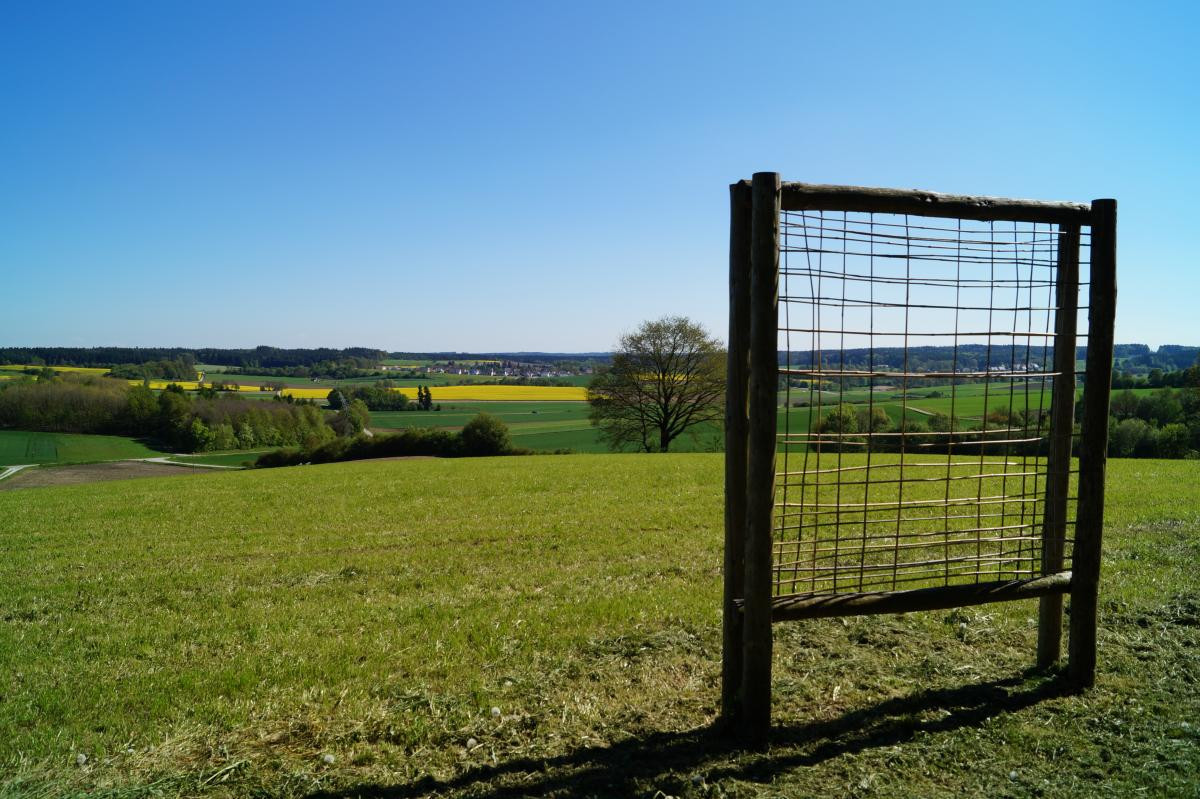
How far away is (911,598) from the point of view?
4852 mm

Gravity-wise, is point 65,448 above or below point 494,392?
below

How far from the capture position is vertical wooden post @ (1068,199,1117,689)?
5195mm

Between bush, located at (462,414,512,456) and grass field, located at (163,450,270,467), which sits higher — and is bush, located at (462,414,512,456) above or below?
above

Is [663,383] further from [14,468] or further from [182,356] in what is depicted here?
[182,356]

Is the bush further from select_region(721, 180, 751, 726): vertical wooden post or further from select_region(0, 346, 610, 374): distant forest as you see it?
select_region(0, 346, 610, 374): distant forest

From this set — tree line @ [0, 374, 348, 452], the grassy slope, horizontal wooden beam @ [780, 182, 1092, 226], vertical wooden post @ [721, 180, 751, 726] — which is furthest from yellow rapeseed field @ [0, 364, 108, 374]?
horizontal wooden beam @ [780, 182, 1092, 226]

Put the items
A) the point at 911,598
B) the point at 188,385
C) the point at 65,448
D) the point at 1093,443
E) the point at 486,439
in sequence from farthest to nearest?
the point at 188,385 → the point at 65,448 → the point at 486,439 → the point at 1093,443 → the point at 911,598

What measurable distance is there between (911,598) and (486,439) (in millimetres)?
37033

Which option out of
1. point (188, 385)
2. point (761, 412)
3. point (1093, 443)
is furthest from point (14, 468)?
point (1093, 443)

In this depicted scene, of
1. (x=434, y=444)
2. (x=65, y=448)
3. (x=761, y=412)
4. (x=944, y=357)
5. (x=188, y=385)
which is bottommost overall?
(x=65, y=448)

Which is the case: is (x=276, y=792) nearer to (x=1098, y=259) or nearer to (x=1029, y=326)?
(x=1029, y=326)

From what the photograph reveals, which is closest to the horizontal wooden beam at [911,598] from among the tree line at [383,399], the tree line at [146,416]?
the tree line at [146,416]

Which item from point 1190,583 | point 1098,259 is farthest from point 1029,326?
point 1190,583

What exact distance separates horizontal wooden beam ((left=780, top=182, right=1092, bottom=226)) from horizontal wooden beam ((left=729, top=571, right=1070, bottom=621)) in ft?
Answer: 9.30
